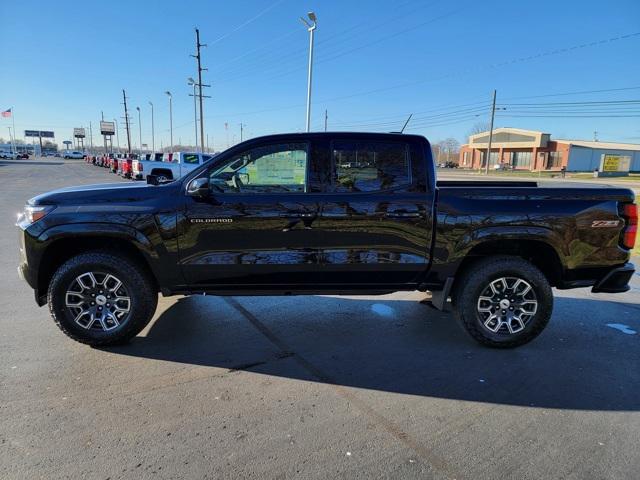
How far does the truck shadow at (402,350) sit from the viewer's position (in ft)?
11.8

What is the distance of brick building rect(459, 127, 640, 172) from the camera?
260 feet

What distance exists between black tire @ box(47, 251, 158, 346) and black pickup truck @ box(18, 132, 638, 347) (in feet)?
0.04

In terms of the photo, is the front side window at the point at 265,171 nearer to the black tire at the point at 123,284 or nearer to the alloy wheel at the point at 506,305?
the black tire at the point at 123,284

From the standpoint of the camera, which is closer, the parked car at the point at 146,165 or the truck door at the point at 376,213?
the truck door at the point at 376,213

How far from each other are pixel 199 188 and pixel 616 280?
157 inches

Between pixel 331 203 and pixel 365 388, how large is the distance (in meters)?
1.60

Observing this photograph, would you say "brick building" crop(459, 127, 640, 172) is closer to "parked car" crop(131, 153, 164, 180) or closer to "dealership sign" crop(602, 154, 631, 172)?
"dealership sign" crop(602, 154, 631, 172)

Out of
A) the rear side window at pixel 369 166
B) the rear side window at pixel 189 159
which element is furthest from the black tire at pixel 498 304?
the rear side window at pixel 189 159

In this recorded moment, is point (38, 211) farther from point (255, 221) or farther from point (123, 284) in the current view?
point (255, 221)

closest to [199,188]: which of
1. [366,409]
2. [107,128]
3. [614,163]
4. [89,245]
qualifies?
[89,245]

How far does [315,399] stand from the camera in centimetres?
336

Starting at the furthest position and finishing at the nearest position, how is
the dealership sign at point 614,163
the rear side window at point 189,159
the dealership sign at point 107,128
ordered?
the dealership sign at point 107,128 < the dealership sign at point 614,163 < the rear side window at point 189,159

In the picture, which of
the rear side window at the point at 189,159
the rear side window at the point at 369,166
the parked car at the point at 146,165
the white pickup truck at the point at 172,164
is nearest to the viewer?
the rear side window at the point at 369,166

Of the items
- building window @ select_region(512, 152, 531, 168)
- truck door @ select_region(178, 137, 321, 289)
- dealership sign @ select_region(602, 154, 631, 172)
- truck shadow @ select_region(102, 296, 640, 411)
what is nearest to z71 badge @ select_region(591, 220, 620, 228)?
truck shadow @ select_region(102, 296, 640, 411)
